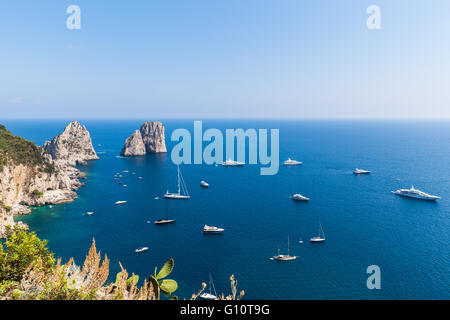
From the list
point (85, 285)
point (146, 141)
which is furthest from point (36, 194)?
point (146, 141)

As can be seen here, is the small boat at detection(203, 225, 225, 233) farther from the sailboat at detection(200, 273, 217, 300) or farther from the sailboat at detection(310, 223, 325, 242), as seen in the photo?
the sailboat at detection(310, 223, 325, 242)

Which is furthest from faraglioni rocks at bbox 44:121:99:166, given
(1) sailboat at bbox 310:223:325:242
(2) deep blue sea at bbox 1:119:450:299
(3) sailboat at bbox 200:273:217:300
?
(1) sailboat at bbox 310:223:325:242

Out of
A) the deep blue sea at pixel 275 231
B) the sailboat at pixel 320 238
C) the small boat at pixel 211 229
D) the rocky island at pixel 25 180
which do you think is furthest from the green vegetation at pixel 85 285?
the rocky island at pixel 25 180

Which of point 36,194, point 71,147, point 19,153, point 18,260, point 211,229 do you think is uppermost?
point 19,153

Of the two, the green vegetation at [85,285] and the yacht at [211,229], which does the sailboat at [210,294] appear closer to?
the yacht at [211,229]

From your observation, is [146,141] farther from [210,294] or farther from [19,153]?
[210,294]

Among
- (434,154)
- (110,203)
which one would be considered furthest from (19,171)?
(434,154)
